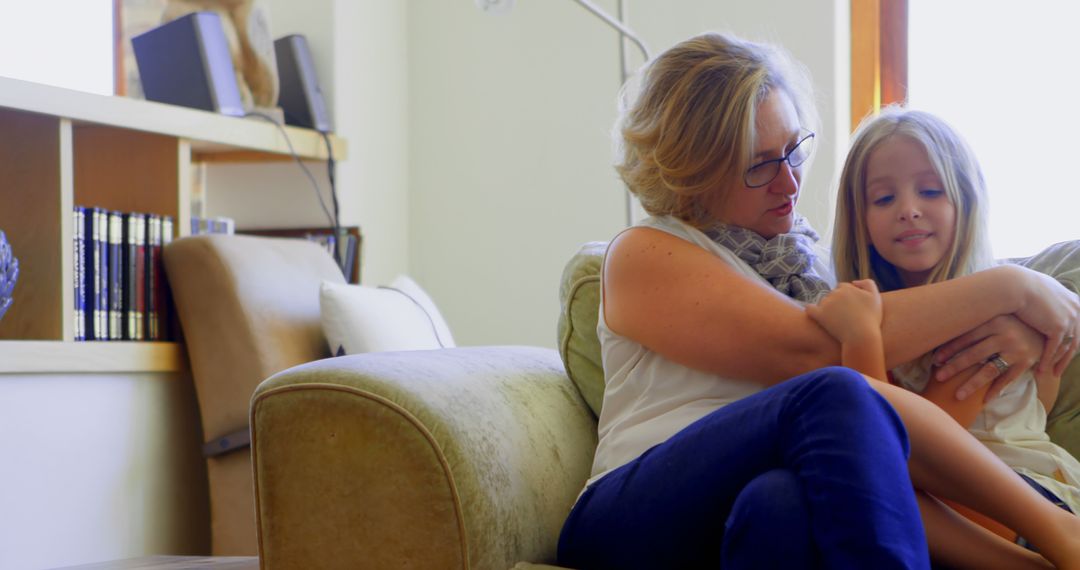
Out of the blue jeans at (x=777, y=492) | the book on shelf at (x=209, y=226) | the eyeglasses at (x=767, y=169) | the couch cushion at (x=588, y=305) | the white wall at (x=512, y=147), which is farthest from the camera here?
the white wall at (x=512, y=147)

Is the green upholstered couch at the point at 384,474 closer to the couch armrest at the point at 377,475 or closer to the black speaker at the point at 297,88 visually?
the couch armrest at the point at 377,475

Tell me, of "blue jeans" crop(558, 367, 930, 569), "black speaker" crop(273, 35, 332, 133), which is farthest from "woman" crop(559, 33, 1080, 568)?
"black speaker" crop(273, 35, 332, 133)

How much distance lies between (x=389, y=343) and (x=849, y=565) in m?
1.46

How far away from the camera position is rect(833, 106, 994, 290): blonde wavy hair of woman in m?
1.57

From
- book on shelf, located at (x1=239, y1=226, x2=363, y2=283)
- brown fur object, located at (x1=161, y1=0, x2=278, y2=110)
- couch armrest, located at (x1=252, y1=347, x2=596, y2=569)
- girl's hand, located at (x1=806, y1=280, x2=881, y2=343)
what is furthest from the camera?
book on shelf, located at (x1=239, y1=226, x2=363, y2=283)

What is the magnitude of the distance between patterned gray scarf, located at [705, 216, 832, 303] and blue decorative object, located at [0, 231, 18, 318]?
4.06 ft

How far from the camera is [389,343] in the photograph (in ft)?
7.89

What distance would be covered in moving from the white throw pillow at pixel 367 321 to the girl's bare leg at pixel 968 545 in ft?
4.23

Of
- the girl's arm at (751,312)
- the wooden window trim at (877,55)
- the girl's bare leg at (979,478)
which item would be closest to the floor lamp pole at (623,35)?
the wooden window trim at (877,55)

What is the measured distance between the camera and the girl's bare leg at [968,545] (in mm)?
1294

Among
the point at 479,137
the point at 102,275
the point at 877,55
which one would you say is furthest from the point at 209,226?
the point at 877,55

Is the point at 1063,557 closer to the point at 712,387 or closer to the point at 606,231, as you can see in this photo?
the point at 712,387

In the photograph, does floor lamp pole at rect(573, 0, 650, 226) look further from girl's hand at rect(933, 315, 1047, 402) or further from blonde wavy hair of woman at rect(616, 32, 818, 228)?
girl's hand at rect(933, 315, 1047, 402)

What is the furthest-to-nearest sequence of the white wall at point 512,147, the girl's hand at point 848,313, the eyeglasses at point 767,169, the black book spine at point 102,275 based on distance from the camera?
the white wall at point 512,147
the black book spine at point 102,275
the eyeglasses at point 767,169
the girl's hand at point 848,313
